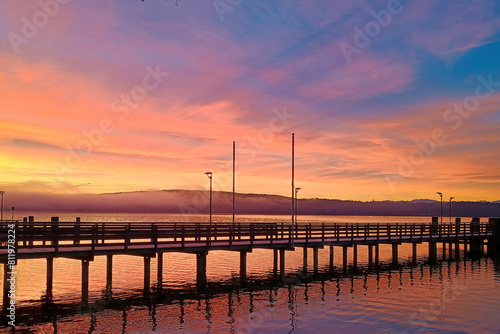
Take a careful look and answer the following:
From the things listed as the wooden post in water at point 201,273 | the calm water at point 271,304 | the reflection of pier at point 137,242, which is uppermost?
the reflection of pier at point 137,242

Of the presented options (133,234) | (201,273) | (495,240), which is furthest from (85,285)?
(495,240)

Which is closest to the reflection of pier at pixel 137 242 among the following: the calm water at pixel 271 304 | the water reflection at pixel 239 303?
the calm water at pixel 271 304

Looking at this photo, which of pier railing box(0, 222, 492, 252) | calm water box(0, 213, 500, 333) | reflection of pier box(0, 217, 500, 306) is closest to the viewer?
calm water box(0, 213, 500, 333)

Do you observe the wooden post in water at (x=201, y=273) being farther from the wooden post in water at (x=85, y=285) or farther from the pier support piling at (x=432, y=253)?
the pier support piling at (x=432, y=253)

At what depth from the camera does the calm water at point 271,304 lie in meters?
22.7

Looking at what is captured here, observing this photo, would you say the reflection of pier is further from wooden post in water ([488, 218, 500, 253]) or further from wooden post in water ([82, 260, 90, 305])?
wooden post in water ([488, 218, 500, 253])

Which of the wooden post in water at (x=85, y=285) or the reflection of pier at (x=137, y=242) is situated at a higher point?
the reflection of pier at (x=137, y=242)

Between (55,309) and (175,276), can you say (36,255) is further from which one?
(175,276)

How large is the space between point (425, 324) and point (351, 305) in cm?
497

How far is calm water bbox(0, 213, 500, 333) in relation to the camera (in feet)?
74.4

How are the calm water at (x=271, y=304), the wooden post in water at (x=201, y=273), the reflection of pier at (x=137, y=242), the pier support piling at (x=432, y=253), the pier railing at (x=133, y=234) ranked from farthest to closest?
1. the pier support piling at (x=432, y=253)
2. the wooden post in water at (x=201, y=273)
3. the pier railing at (x=133, y=234)
4. the reflection of pier at (x=137, y=242)
5. the calm water at (x=271, y=304)

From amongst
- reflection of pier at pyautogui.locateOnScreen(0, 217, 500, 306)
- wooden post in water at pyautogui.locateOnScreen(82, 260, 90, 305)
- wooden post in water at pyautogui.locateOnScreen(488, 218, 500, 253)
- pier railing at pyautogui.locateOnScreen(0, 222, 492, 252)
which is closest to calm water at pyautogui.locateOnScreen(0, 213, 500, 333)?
wooden post in water at pyautogui.locateOnScreen(82, 260, 90, 305)

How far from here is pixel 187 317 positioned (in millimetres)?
24203

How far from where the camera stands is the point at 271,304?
27.7m
